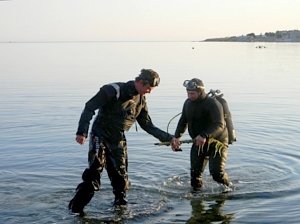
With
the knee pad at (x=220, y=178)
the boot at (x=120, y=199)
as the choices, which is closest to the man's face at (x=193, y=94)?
the knee pad at (x=220, y=178)

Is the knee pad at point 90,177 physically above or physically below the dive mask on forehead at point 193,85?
below

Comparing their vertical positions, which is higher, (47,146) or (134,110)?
(134,110)

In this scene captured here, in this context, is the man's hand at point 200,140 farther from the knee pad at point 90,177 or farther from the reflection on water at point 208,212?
the knee pad at point 90,177

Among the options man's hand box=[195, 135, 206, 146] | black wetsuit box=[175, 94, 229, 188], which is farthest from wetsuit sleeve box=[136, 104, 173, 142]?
black wetsuit box=[175, 94, 229, 188]

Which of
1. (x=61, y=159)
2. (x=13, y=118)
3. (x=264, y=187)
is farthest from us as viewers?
(x=13, y=118)

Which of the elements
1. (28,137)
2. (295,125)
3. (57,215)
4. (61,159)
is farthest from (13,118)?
(57,215)

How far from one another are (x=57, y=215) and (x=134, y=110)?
221cm

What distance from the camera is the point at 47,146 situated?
15555 mm

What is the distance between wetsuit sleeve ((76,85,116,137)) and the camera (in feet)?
26.8

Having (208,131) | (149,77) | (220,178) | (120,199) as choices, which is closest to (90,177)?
(120,199)

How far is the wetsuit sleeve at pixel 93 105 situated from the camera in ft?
26.8

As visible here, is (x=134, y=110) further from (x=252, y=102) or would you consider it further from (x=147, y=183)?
(x=252, y=102)

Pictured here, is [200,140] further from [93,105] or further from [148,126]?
[93,105]

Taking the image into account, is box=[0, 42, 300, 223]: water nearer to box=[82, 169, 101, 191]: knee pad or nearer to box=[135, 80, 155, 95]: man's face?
box=[82, 169, 101, 191]: knee pad
